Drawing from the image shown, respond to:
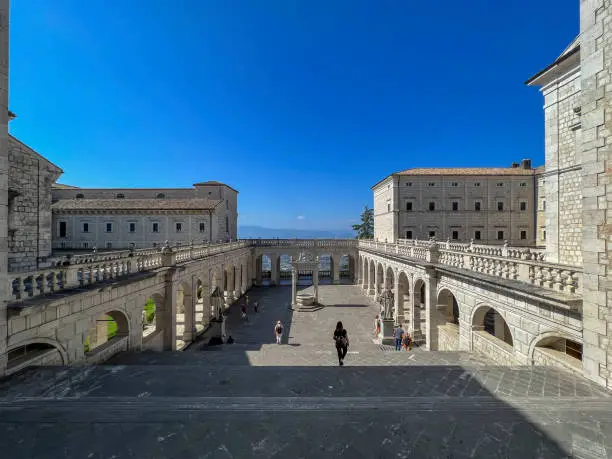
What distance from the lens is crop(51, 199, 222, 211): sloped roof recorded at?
37.7m

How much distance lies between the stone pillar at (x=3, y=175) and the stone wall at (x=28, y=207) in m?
11.5

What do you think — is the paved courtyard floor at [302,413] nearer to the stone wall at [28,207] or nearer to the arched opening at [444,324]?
the arched opening at [444,324]

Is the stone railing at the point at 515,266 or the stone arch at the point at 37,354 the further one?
the stone railing at the point at 515,266

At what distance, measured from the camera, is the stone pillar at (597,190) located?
19.5ft

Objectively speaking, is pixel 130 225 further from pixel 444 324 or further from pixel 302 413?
pixel 302 413

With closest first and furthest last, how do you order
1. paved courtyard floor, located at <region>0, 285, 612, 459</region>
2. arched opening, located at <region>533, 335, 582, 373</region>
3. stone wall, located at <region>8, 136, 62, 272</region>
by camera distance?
paved courtyard floor, located at <region>0, 285, 612, 459</region> → arched opening, located at <region>533, 335, 582, 373</region> → stone wall, located at <region>8, 136, 62, 272</region>

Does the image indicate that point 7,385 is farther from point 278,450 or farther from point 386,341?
point 386,341

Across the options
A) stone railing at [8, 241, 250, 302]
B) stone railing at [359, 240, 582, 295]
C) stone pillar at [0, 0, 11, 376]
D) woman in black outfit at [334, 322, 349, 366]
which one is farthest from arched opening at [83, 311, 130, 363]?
stone railing at [359, 240, 582, 295]

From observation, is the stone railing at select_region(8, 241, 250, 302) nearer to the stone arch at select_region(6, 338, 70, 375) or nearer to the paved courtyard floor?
the stone arch at select_region(6, 338, 70, 375)

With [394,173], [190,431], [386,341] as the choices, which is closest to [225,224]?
[394,173]

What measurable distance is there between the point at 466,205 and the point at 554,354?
3908 centimetres

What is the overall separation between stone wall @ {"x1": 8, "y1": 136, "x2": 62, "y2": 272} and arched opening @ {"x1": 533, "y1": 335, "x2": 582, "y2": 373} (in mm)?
21138

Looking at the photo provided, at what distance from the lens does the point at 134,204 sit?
39.0 meters

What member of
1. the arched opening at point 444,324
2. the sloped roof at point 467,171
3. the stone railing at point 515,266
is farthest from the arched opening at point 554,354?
the sloped roof at point 467,171
